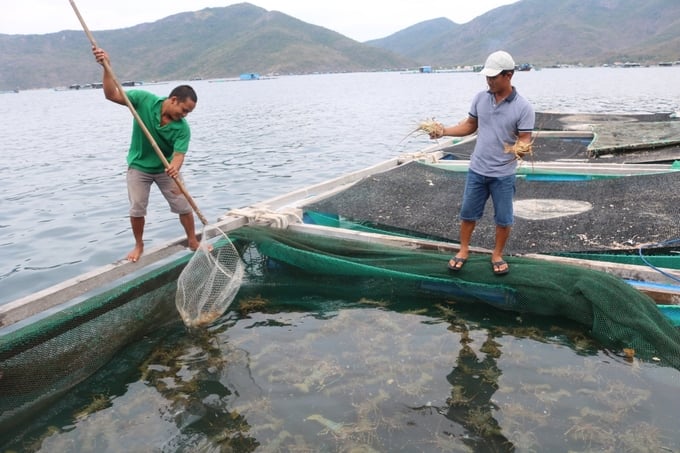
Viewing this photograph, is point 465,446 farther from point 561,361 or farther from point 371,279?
point 371,279

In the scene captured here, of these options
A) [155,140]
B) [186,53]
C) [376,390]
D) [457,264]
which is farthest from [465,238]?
[186,53]

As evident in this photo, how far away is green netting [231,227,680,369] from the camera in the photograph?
3879mm

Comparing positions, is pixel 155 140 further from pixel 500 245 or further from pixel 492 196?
pixel 500 245

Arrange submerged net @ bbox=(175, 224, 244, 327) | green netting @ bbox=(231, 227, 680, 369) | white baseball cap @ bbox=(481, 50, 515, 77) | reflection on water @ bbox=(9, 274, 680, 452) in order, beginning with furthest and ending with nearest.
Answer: submerged net @ bbox=(175, 224, 244, 327) → white baseball cap @ bbox=(481, 50, 515, 77) → green netting @ bbox=(231, 227, 680, 369) → reflection on water @ bbox=(9, 274, 680, 452)

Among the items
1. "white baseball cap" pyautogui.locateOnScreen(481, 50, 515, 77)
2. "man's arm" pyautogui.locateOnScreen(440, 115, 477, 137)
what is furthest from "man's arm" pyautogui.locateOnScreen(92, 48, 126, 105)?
"white baseball cap" pyautogui.locateOnScreen(481, 50, 515, 77)

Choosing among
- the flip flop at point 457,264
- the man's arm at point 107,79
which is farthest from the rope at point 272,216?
the flip flop at point 457,264

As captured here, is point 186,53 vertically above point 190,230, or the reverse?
point 186,53

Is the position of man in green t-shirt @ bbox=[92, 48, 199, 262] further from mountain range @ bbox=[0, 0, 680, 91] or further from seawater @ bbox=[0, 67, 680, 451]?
mountain range @ bbox=[0, 0, 680, 91]

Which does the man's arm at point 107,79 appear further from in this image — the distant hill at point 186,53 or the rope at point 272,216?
the distant hill at point 186,53

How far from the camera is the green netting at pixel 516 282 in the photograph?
3879 mm

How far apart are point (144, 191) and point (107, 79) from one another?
116 centimetres

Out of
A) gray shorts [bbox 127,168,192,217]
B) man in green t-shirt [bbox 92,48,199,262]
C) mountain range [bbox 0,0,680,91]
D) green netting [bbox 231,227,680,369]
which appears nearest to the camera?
green netting [bbox 231,227,680,369]

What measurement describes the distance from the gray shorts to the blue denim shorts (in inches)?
114

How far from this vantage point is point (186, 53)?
167m
